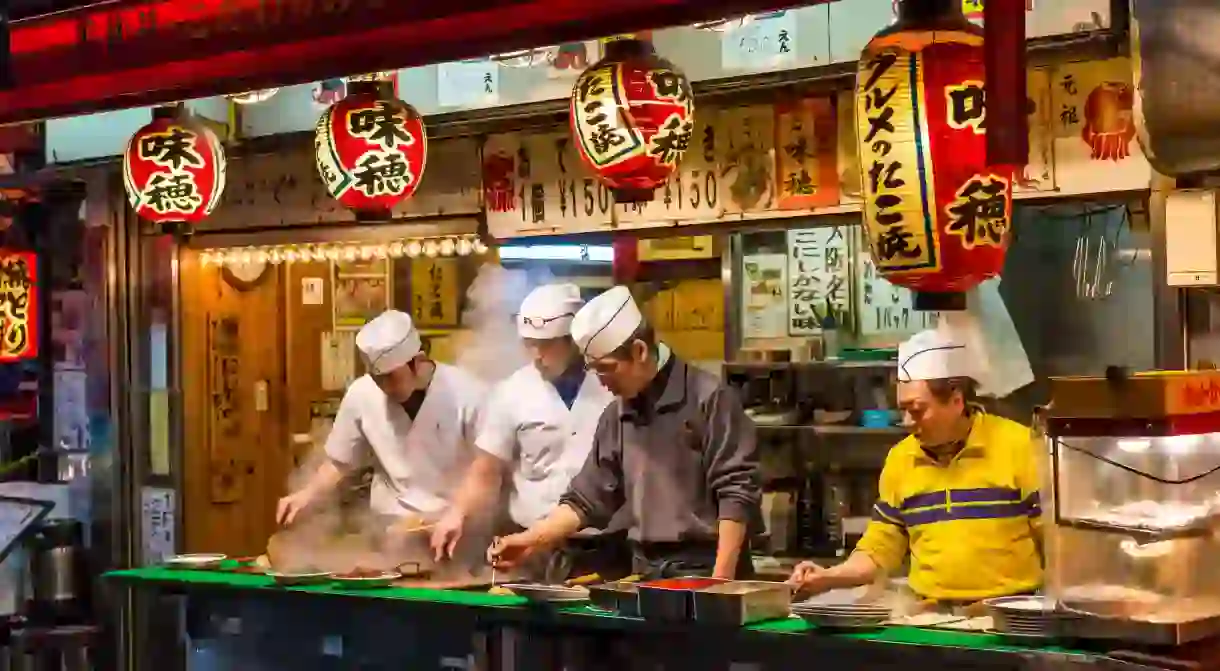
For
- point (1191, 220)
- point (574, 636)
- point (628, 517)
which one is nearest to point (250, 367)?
point (628, 517)

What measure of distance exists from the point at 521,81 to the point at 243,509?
3.83 metres

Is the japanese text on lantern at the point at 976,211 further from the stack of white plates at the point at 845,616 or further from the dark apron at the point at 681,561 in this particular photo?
the dark apron at the point at 681,561

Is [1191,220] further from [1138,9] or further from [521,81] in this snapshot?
[521,81]

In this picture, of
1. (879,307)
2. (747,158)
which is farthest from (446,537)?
(879,307)

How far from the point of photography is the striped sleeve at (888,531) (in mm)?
6316

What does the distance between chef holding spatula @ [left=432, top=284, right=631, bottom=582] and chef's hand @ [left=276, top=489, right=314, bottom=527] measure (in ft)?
2.56

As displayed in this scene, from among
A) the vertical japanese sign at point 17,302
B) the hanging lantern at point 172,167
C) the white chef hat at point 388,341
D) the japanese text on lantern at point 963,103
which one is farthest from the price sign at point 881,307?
the vertical japanese sign at point 17,302

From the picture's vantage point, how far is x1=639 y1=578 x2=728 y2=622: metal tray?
5.39 metres

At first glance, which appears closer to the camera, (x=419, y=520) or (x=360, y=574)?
(x=360, y=574)

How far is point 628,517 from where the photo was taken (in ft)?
22.3

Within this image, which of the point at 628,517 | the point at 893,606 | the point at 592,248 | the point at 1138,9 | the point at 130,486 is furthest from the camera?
the point at 130,486

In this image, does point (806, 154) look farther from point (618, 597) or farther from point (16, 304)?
point (16, 304)

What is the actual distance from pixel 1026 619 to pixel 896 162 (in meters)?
1.57

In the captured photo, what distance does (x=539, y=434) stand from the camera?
7.93 m
